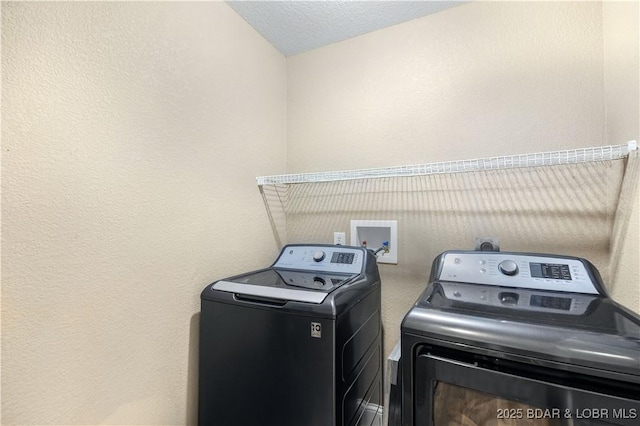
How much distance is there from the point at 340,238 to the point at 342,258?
0.29 metres

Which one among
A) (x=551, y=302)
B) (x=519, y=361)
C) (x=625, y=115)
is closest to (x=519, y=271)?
(x=551, y=302)

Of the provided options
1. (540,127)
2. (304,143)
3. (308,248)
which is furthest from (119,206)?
(540,127)

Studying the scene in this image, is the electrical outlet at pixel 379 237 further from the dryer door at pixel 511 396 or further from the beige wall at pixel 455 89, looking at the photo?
the dryer door at pixel 511 396

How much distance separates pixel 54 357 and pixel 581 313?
1.35 m

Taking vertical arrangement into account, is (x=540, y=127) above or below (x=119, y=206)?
above

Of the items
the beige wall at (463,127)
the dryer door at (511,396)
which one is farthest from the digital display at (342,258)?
the dryer door at (511,396)

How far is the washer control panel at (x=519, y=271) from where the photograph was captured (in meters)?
0.91

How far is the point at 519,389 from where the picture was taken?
57 cm

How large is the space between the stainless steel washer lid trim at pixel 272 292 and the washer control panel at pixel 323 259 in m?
0.36

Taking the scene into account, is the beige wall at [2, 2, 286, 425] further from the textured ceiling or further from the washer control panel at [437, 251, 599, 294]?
the washer control panel at [437, 251, 599, 294]

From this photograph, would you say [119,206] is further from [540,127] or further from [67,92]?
[540,127]

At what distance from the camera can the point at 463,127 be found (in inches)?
52.4

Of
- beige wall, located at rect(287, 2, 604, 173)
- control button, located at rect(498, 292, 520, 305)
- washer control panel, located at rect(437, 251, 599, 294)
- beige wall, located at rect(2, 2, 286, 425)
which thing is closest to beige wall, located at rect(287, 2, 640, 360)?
beige wall, located at rect(287, 2, 604, 173)

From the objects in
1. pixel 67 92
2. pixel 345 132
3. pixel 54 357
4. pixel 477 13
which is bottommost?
pixel 54 357
